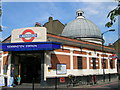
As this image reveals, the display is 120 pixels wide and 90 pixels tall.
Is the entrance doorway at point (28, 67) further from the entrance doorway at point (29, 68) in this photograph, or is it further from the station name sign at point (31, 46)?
the station name sign at point (31, 46)

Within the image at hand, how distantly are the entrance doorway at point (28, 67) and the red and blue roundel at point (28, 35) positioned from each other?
8.34 feet

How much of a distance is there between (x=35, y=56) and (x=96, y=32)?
50.2 ft

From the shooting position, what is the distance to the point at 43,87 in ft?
62.1

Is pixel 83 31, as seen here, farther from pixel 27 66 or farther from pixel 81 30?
pixel 27 66

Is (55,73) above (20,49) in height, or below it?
below

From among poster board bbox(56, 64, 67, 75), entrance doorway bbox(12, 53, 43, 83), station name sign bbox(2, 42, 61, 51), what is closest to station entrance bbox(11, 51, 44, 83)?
entrance doorway bbox(12, 53, 43, 83)

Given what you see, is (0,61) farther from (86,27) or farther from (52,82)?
(86,27)

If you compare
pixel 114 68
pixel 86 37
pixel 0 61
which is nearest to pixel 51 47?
pixel 0 61

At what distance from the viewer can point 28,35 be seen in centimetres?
2052

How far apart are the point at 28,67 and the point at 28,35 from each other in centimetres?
493

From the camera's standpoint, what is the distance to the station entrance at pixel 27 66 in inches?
866

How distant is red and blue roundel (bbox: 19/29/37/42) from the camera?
20.4 meters

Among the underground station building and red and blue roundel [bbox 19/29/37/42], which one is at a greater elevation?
red and blue roundel [bbox 19/29/37/42]

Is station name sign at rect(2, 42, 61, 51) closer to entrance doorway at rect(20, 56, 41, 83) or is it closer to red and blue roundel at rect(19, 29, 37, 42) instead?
red and blue roundel at rect(19, 29, 37, 42)
